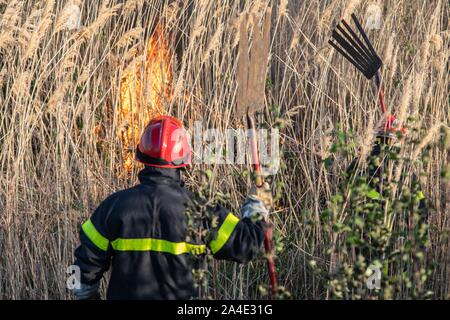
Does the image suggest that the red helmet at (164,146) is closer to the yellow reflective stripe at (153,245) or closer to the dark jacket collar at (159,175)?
the dark jacket collar at (159,175)

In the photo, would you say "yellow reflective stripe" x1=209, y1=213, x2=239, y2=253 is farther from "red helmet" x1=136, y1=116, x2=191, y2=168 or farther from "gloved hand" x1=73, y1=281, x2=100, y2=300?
"gloved hand" x1=73, y1=281, x2=100, y2=300

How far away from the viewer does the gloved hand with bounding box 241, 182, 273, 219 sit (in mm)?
3885

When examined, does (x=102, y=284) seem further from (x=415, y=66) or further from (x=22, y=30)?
(x=415, y=66)

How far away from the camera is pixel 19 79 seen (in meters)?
5.41

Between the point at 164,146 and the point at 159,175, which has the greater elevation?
the point at 164,146

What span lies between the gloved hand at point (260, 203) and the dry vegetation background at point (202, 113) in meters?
0.76

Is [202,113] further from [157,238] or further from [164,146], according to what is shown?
[157,238]

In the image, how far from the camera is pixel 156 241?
3.95 m

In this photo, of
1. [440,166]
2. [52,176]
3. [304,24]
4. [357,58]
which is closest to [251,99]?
[357,58]

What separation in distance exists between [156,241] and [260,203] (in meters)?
0.47

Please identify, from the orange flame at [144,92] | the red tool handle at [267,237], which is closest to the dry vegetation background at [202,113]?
the orange flame at [144,92]

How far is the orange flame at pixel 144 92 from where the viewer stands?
565cm

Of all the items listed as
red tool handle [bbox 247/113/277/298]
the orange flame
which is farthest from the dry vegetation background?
red tool handle [bbox 247/113/277/298]

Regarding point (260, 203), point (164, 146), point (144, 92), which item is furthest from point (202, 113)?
point (260, 203)
